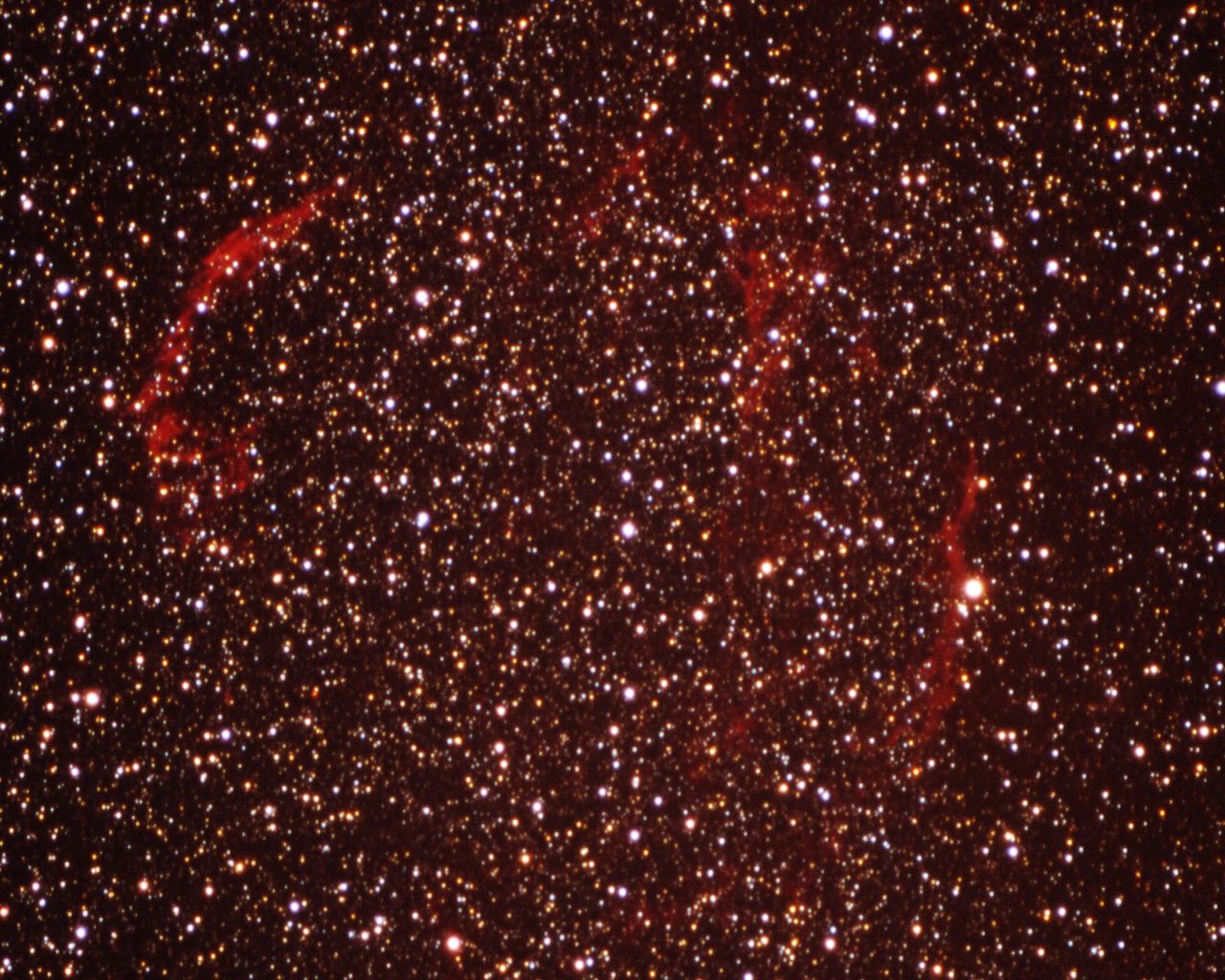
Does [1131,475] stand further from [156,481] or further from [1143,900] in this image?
[156,481]

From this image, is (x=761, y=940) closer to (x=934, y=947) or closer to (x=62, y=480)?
(x=934, y=947)

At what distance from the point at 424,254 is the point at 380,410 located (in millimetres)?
43

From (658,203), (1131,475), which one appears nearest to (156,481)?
(658,203)

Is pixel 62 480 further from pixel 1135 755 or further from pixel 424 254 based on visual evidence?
pixel 1135 755

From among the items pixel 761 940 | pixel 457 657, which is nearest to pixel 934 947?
pixel 761 940

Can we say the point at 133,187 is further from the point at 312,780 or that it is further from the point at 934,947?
the point at 934,947

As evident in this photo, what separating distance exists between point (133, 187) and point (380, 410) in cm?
9

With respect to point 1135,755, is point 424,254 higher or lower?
higher

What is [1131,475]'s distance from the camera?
27cm

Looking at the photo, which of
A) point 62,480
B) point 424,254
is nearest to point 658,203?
point 424,254

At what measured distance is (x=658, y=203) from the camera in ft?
0.87

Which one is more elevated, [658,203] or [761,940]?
[658,203]

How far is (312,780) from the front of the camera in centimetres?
26

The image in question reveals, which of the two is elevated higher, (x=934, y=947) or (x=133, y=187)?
(x=133, y=187)
